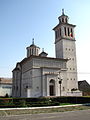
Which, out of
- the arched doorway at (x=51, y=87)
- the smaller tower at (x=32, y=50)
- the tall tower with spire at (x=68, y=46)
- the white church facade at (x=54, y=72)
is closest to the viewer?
the white church facade at (x=54, y=72)

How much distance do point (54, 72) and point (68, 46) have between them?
10.2 meters

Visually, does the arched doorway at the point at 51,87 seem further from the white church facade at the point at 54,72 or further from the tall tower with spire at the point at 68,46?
the tall tower with spire at the point at 68,46

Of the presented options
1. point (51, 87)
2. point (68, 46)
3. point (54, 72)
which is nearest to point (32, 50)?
point (68, 46)

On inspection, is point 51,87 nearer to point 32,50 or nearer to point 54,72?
point 54,72

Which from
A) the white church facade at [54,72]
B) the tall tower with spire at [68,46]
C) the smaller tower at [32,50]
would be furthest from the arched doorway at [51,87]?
the smaller tower at [32,50]

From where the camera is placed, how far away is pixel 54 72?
37781 millimetres

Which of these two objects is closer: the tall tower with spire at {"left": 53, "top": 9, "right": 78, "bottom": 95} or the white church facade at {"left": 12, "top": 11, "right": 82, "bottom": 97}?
the white church facade at {"left": 12, "top": 11, "right": 82, "bottom": 97}

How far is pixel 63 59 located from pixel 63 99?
558 inches

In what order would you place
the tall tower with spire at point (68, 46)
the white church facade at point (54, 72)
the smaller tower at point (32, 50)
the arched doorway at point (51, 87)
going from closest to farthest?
the white church facade at point (54, 72) < the arched doorway at point (51, 87) < the tall tower with spire at point (68, 46) < the smaller tower at point (32, 50)

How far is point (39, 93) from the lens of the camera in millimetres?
35344

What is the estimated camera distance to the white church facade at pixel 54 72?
35.9m

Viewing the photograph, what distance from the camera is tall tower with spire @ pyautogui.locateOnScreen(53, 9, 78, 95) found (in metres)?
40.8

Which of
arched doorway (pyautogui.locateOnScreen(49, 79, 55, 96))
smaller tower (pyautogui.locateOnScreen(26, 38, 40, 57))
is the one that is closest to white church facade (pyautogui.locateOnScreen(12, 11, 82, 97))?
arched doorway (pyautogui.locateOnScreen(49, 79, 55, 96))

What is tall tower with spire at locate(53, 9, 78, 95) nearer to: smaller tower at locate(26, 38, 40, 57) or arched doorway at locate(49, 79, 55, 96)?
arched doorway at locate(49, 79, 55, 96)
